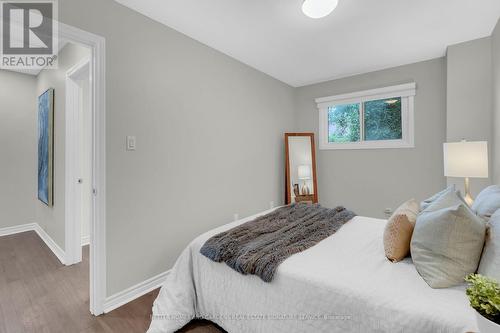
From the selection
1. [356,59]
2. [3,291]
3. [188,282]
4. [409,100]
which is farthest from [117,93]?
[409,100]

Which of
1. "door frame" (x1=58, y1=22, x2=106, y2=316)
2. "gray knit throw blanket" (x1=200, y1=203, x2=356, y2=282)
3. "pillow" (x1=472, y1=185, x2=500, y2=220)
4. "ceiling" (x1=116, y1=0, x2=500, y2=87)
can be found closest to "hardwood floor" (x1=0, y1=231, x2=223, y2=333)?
"door frame" (x1=58, y1=22, x2=106, y2=316)

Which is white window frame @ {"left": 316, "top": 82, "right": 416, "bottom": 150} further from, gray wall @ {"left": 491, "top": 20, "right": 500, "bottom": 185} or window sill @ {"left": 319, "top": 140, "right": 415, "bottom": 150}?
gray wall @ {"left": 491, "top": 20, "right": 500, "bottom": 185}

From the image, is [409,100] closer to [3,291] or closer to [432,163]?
[432,163]

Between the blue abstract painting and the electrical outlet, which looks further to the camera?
the blue abstract painting

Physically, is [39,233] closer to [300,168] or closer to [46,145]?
[46,145]

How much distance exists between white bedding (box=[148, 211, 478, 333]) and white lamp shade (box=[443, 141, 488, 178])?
110cm

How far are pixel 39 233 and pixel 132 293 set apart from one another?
284 cm

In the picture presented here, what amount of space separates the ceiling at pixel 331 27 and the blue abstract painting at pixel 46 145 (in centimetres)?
206

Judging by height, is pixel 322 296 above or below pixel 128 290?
above

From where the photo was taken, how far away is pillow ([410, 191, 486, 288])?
1.10m

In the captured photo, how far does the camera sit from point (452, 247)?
1.11m

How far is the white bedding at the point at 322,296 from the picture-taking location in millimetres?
1013

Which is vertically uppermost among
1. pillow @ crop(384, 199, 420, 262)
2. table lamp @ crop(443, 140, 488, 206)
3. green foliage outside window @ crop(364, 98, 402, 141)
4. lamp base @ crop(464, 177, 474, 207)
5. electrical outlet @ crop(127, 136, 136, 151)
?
green foliage outside window @ crop(364, 98, 402, 141)

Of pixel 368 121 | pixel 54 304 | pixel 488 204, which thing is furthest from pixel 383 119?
pixel 54 304
